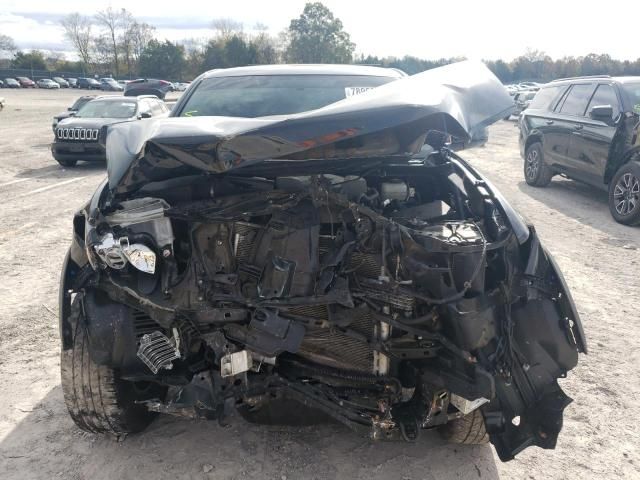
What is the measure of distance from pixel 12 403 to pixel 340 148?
2.36m

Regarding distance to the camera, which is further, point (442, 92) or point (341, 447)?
point (341, 447)

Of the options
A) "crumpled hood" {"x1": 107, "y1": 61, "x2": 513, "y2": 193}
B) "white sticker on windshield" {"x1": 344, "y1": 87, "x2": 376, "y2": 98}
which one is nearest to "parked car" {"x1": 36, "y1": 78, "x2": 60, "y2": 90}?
"white sticker on windshield" {"x1": 344, "y1": 87, "x2": 376, "y2": 98}

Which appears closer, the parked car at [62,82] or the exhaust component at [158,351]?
the exhaust component at [158,351]

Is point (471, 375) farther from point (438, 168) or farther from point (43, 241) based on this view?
point (43, 241)

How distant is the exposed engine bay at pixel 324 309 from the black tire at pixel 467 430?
0.64ft

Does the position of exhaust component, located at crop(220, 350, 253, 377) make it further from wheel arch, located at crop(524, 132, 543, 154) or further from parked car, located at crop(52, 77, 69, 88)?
parked car, located at crop(52, 77, 69, 88)

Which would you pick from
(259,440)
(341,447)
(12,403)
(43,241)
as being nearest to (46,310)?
(12,403)

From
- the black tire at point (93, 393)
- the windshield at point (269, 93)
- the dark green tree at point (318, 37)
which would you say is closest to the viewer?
the black tire at point (93, 393)

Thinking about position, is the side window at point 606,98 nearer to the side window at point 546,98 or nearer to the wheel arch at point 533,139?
the side window at point 546,98

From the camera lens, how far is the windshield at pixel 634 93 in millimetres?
6742

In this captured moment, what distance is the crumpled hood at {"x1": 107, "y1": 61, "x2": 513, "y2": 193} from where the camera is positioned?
200 centimetres

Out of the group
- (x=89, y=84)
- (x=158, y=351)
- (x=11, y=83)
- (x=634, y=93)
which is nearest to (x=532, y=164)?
(x=634, y=93)

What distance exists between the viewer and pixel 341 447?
258 centimetres

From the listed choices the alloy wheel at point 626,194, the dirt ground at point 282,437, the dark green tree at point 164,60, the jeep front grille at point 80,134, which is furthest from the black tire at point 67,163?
the dark green tree at point 164,60
